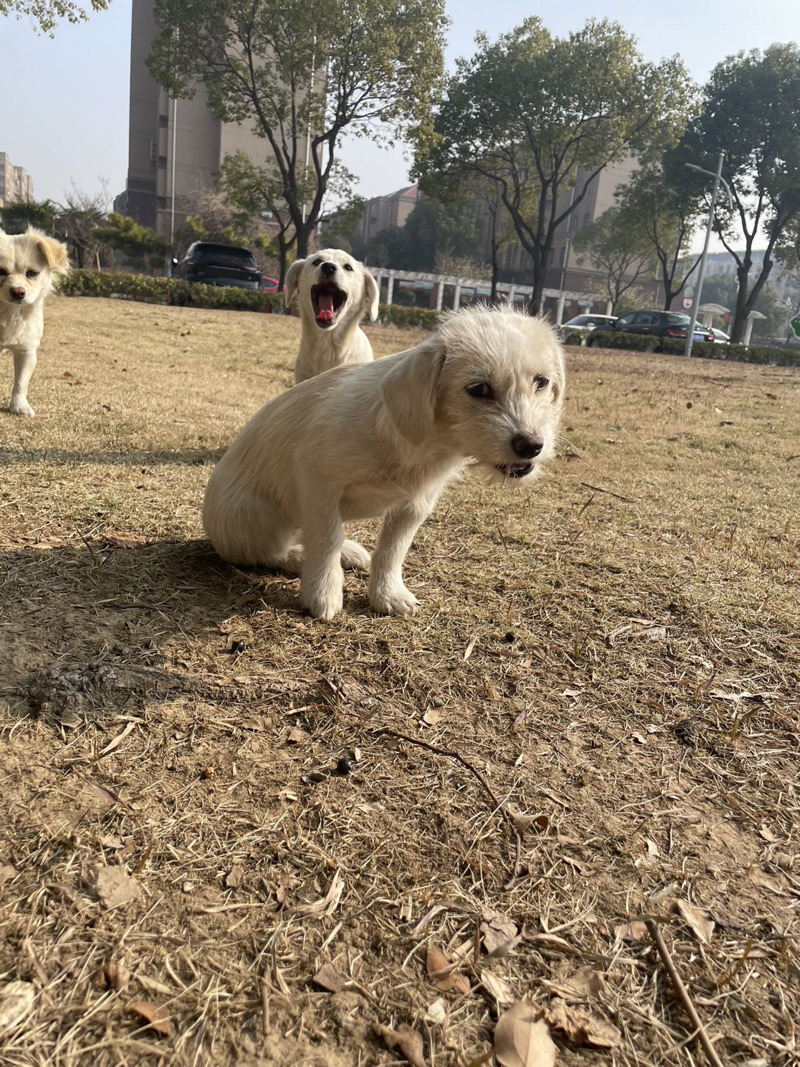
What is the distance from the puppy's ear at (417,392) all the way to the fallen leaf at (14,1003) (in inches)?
79.2

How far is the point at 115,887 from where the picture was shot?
1.69 m

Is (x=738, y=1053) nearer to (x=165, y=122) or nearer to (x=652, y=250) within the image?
(x=652, y=250)

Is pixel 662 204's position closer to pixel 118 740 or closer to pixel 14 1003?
pixel 118 740

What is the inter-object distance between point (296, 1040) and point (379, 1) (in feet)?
105

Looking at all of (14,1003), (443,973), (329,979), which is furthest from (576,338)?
(14,1003)

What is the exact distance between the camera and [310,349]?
6.14 metres

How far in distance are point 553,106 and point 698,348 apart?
Result: 13.2 m

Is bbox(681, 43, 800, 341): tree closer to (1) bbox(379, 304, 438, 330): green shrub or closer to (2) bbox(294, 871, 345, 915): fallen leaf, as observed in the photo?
(1) bbox(379, 304, 438, 330): green shrub

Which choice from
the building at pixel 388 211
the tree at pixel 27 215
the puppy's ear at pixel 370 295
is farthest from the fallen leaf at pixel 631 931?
the building at pixel 388 211

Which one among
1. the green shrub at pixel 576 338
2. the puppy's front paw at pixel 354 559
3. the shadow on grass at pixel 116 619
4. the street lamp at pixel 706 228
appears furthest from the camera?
the green shrub at pixel 576 338

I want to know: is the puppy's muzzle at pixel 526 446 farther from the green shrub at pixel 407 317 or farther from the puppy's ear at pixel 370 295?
the green shrub at pixel 407 317

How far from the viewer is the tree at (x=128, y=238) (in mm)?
39594

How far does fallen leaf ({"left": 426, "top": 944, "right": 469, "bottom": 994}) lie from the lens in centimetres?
154

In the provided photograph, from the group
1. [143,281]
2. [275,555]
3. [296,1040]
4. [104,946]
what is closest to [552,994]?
[296,1040]
